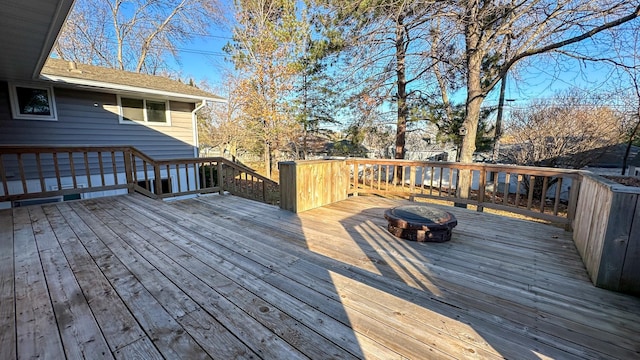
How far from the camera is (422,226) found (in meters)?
2.92

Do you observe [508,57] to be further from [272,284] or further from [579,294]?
[272,284]

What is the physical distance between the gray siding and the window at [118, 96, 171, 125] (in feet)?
0.42

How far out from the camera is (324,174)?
4.61m

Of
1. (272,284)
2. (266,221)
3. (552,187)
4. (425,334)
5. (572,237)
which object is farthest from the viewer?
(552,187)

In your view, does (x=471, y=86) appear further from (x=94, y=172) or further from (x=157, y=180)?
(x=94, y=172)

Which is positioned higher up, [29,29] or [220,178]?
[29,29]

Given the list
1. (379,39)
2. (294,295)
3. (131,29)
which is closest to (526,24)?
(379,39)

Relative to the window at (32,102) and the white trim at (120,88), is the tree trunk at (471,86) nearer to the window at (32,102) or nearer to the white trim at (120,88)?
the white trim at (120,88)

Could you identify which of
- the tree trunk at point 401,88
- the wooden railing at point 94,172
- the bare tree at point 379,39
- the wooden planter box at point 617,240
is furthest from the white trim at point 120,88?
the wooden planter box at point 617,240

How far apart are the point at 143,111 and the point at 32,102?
197cm

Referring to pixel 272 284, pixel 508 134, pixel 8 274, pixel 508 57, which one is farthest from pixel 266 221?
pixel 508 134

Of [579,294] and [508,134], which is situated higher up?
[508,134]

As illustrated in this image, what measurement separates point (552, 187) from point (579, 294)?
10439 millimetres

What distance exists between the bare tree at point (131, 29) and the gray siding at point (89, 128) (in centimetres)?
782
